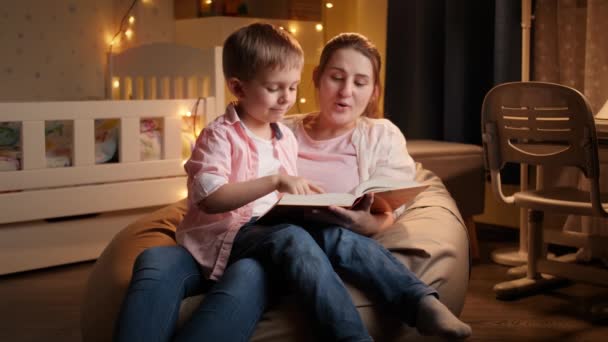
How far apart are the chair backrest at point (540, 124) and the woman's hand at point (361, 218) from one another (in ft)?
3.01

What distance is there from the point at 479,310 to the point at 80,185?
1568mm

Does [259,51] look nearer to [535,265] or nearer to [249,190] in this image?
[249,190]

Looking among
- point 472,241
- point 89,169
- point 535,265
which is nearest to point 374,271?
point 535,265

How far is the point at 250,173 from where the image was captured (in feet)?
6.17

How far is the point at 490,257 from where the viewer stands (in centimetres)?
347

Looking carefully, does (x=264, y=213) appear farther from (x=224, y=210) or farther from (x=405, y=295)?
(x=405, y=295)

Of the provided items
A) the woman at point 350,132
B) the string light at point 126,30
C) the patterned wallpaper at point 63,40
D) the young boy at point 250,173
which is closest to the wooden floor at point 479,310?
the woman at point 350,132

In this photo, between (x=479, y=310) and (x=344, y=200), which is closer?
(x=344, y=200)

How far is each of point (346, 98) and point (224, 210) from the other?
0.47 metres

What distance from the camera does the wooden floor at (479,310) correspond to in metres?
2.49

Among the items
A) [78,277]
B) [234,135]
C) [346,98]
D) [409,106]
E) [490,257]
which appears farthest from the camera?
[409,106]

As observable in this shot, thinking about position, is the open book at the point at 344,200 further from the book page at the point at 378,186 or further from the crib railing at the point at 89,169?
the crib railing at the point at 89,169

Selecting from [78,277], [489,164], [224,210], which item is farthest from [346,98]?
[78,277]

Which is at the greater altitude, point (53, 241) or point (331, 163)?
point (331, 163)
